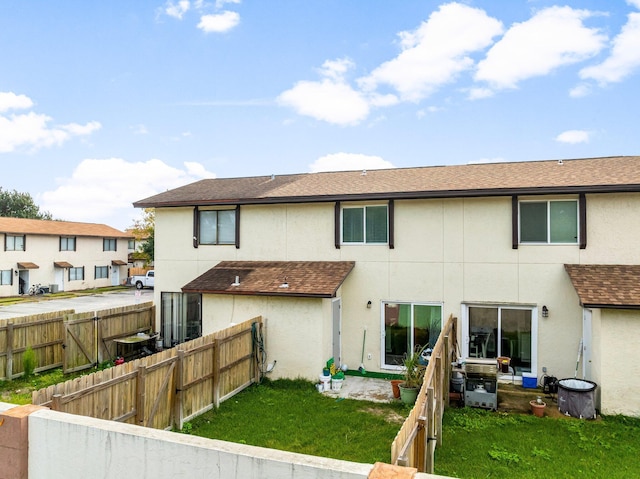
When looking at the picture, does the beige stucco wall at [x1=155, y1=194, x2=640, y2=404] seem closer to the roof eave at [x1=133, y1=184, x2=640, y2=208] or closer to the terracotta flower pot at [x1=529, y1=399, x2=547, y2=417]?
the roof eave at [x1=133, y1=184, x2=640, y2=208]

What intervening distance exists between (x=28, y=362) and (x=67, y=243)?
28.9 m

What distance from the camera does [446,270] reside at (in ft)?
39.5

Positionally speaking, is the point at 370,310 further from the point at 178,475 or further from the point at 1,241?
the point at 1,241

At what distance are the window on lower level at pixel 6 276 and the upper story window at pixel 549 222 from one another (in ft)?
118

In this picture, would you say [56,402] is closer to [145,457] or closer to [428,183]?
[145,457]

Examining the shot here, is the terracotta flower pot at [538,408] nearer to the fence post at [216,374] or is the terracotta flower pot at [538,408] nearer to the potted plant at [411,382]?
the potted plant at [411,382]

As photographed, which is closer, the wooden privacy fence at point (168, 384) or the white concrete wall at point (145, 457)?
the white concrete wall at point (145, 457)

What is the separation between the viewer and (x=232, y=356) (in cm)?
1015

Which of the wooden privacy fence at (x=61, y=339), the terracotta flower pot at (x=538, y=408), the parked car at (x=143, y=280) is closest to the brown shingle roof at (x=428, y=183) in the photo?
the wooden privacy fence at (x=61, y=339)

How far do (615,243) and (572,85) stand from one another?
9690 mm

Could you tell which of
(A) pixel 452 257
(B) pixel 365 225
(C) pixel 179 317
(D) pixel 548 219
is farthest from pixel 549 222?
(C) pixel 179 317

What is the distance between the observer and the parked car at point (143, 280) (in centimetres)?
3691

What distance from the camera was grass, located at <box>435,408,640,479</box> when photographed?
258 inches

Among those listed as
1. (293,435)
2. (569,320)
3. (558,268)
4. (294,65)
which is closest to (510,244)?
(558,268)
